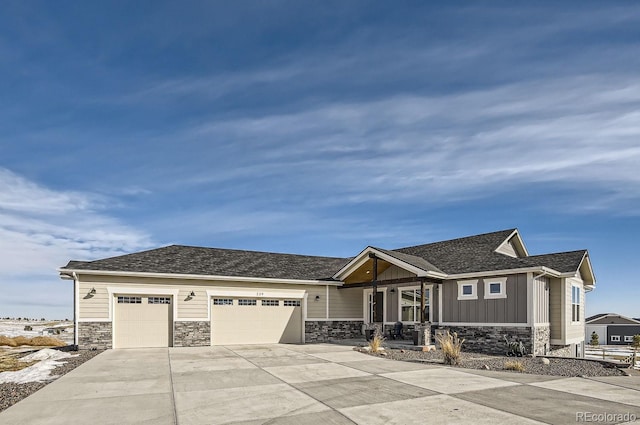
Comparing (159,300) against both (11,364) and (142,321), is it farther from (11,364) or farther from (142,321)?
(11,364)

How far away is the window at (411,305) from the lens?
1942 centimetres

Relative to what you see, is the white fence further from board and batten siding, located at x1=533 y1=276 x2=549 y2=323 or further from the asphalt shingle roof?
the asphalt shingle roof

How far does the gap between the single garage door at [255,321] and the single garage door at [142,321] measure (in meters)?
1.91

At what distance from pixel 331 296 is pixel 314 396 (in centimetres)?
1383

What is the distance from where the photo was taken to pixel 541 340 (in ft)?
52.3

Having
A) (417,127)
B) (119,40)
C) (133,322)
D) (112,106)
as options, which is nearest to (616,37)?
(417,127)

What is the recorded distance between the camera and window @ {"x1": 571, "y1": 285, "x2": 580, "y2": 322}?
18156 mm

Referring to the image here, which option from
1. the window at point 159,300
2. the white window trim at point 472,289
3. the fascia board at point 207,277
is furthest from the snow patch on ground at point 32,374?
the white window trim at point 472,289

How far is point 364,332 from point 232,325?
6260mm

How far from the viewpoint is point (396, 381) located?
9938 mm

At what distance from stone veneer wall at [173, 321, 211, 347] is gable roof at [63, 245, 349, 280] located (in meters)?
2.12

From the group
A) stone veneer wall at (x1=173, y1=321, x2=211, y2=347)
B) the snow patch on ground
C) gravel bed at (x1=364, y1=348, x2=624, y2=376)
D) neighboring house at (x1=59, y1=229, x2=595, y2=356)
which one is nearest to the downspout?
neighboring house at (x1=59, y1=229, x2=595, y2=356)

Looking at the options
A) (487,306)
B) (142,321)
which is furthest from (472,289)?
(142,321)

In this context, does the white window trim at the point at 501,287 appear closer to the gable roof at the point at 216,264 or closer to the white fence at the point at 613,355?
the white fence at the point at 613,355
